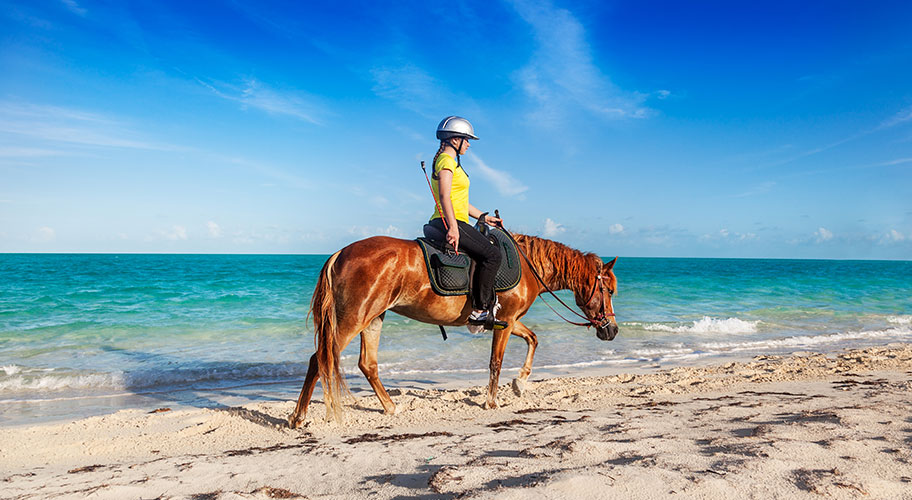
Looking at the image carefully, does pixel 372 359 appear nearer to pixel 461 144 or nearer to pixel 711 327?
pixel 461 144

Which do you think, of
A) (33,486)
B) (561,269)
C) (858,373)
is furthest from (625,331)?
(33,486)

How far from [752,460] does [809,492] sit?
40cm

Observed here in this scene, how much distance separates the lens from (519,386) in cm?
594

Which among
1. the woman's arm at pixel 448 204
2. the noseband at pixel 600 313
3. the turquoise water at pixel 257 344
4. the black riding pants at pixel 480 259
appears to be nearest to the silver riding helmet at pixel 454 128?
the woman's arm at pixel 448 204

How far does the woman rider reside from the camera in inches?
192

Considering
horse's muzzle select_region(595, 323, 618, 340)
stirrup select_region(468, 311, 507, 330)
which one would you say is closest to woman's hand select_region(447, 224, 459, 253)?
stirrup select_region(468, 311, 507, 330)

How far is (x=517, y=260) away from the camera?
18.6 feet

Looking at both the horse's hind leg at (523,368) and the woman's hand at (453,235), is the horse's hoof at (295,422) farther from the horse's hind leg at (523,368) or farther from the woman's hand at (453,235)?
the horse's hind leg at (523,368)

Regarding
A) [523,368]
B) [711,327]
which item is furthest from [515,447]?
[711,327]

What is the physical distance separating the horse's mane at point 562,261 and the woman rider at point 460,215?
830mm

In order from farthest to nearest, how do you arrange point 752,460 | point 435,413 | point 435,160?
point 435,413
point 435,160
point 752,460

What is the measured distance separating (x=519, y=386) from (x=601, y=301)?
1483 millimetres

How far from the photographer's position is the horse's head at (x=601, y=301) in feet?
20.5

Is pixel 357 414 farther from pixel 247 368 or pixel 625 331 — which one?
pixel 625 331
